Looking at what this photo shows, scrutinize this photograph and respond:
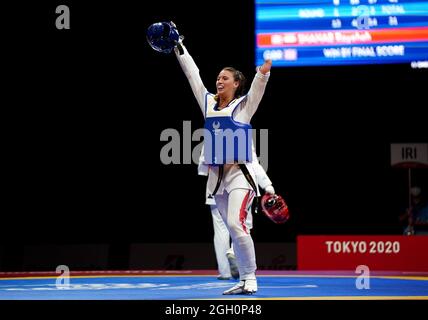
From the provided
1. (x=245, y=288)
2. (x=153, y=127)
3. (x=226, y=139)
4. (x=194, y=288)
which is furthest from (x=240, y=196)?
(x=153, y=127)

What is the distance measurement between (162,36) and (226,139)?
1170 millimetres

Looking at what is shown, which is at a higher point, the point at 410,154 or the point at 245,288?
the point at 410,154

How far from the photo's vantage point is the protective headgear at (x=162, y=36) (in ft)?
22.5

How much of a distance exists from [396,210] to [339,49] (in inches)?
184

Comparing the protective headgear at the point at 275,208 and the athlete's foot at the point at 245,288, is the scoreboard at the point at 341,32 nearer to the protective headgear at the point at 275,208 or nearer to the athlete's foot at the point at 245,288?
the protective headgear at the point at 275,208

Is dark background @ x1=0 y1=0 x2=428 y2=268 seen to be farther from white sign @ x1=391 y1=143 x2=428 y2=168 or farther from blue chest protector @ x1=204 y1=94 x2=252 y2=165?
blue chest protector @ x1=204 y1=94 x2=252 y2=165

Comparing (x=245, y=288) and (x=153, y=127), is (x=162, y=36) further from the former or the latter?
(x=153, y=127)

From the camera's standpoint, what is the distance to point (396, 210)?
14.7 m

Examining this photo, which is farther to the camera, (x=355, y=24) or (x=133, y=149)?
(x=133, y=149)

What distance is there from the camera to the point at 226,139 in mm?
6516
